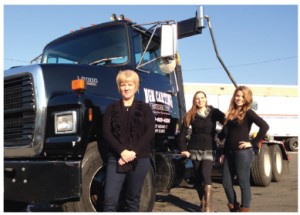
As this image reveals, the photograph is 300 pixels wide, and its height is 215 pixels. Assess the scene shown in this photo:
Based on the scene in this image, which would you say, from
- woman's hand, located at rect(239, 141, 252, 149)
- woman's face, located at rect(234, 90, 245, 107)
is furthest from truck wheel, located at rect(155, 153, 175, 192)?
woman's face, located at rect(234, 90, 245, 107)

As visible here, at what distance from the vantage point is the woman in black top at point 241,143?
390 cm

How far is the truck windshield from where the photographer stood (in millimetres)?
4590

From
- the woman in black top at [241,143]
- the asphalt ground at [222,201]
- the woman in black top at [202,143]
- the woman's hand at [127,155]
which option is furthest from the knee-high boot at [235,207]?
the woman's hand at [127,155]

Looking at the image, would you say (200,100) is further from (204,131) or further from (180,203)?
(180,203)

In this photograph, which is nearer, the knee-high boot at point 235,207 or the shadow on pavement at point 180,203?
the knee-high boot at point 235,207

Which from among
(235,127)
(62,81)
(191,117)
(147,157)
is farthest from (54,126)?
(235,127)

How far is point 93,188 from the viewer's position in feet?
11.6

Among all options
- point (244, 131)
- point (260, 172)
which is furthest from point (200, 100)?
point (260, 172)

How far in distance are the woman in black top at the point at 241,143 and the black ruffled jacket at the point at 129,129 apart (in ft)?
4.62

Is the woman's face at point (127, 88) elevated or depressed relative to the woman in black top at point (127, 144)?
elevated

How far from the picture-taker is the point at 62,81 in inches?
151

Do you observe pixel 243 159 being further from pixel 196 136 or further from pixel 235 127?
pixel 196 136

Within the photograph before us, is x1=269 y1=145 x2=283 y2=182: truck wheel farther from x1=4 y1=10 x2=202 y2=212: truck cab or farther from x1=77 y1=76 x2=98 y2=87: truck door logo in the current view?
x1=77 y1=76 x2=98 y2=87: truck door logo

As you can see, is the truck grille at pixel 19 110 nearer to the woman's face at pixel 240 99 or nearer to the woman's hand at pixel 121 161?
the woman's hand at pixel 121 161
